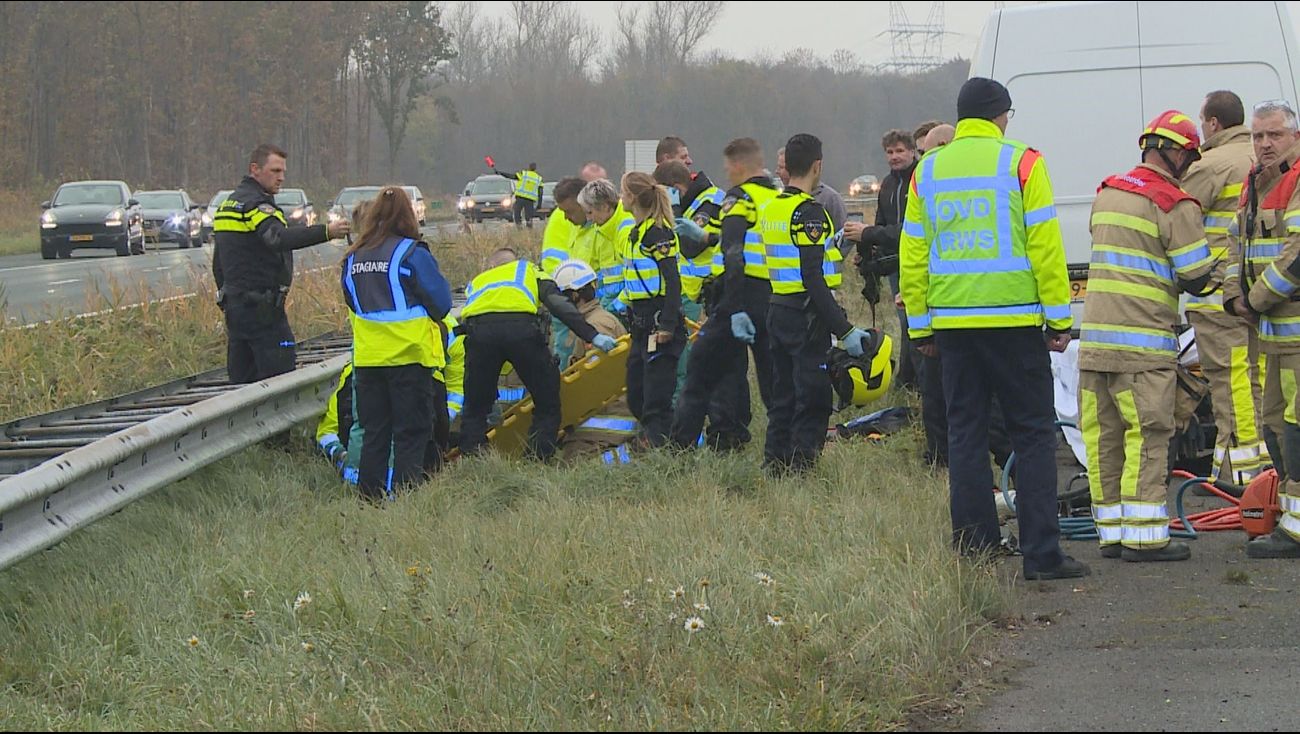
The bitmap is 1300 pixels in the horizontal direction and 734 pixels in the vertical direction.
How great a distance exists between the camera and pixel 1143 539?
6516 mm

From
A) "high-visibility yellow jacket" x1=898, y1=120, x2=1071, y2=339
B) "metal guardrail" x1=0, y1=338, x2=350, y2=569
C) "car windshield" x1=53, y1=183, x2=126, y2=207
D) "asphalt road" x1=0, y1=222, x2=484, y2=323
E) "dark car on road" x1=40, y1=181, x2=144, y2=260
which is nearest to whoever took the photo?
"metal guardrail" x1=0, y1=338, x2=350, y2=569

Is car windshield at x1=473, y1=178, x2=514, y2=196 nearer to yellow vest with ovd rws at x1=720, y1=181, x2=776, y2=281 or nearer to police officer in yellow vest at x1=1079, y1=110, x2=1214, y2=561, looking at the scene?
yellow vest with ovd rws at x1=720, y1=181, x2=776, y2=281

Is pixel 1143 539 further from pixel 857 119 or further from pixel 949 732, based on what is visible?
pixel 857 119

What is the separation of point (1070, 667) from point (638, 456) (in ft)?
14.4

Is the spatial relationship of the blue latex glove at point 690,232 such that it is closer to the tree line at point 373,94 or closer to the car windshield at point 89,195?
the car windshield at point 89,195

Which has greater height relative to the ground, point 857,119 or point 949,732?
point 857,119

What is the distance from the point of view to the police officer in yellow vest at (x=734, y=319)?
28.6ft

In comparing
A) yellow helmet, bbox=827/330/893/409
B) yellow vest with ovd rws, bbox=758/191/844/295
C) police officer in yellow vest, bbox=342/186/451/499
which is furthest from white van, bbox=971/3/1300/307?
police officer in yellow vest, bbox=342/186/451/499

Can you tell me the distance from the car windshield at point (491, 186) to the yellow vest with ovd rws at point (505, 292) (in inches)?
1503

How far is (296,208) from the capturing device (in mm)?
36656

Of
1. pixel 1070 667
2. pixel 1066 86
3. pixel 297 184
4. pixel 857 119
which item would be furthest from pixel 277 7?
pixel 1070 667

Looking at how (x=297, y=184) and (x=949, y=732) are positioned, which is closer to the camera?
(x=949, y=732)

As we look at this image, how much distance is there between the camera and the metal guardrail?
5902 mm

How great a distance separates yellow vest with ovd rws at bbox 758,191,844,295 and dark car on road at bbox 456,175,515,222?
35923mm
